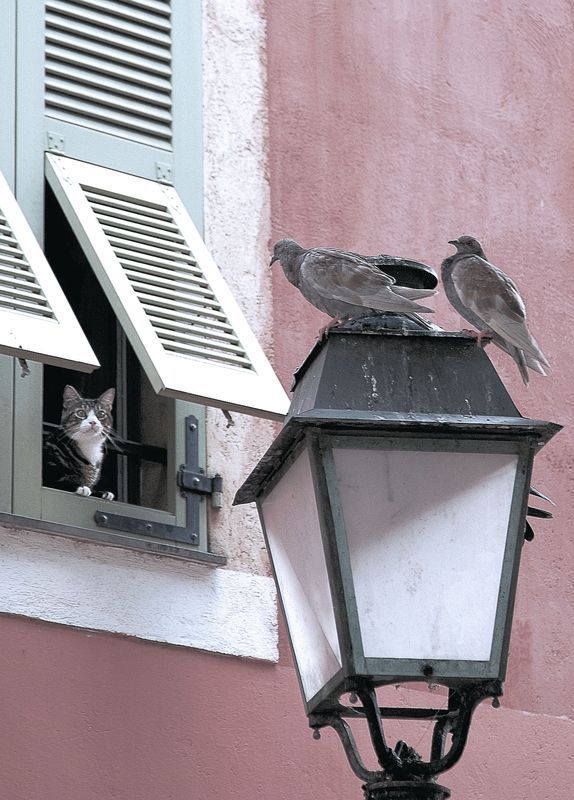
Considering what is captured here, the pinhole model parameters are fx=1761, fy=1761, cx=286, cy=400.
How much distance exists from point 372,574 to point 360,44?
297cm

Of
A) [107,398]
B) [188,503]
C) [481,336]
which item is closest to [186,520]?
[188,503]

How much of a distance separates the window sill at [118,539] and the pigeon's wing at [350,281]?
3.39ft

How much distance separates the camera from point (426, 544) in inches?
124

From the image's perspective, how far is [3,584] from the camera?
4340 millimetres

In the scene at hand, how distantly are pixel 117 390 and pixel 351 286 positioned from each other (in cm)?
163

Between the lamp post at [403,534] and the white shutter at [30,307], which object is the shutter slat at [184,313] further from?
the lamp post at [403,534]

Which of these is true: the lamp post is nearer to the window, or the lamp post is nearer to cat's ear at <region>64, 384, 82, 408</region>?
the window

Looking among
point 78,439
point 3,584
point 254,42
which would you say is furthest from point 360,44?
point 3,584

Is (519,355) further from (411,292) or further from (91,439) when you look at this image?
(91,439)

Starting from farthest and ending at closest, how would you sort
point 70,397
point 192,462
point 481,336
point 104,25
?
point 104,25 < point 70,397 < point 192,462 < point 481,336

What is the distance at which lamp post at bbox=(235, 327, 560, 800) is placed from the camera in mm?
3076

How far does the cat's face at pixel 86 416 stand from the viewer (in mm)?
4852

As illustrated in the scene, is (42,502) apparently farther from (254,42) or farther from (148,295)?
(254,42)

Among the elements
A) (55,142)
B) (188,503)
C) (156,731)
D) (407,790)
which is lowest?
(156,731)
